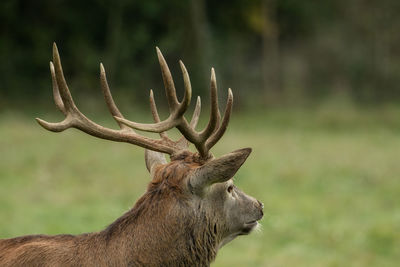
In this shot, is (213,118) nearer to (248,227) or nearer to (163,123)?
(163,123)

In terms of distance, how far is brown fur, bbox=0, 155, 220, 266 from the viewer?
3.88 m

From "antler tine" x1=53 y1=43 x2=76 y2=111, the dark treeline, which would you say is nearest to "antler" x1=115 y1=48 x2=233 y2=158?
"antler tine" x1=53 y1=43 x2=76 y2=111

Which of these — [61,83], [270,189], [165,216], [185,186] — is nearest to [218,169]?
[185,186]

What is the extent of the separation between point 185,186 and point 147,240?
0.37 meters

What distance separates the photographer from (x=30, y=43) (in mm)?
23219

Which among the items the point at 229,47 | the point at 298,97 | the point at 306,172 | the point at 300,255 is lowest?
the point at 300,255

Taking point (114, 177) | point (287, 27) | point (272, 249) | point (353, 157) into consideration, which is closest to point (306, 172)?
point (353, 157)

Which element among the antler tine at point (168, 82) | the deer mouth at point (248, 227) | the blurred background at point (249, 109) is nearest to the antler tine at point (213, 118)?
the antler tine at point (168, 82)

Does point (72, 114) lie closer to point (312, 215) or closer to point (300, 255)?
point (300, 255)

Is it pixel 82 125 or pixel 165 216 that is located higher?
pixel 82 125

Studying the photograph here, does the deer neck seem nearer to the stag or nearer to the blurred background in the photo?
the stag

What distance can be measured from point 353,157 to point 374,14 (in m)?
12.4

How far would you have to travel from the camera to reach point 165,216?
4.04 m

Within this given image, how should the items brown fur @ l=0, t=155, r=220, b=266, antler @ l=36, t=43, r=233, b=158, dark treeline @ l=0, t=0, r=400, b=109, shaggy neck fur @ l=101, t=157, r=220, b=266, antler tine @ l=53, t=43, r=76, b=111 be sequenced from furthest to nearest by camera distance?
1. dark treeline @ l=0, t=0, r=400, b=109
2. antler @ l=36, t=43, r=233, b=158
3. antler tine @ l=53, t=43, r=76, b=111
4. shaggy neck fur @ l=101, t=157, r=220, b=266
5. brown fur @ l=0, t=155, r=220, b=266
